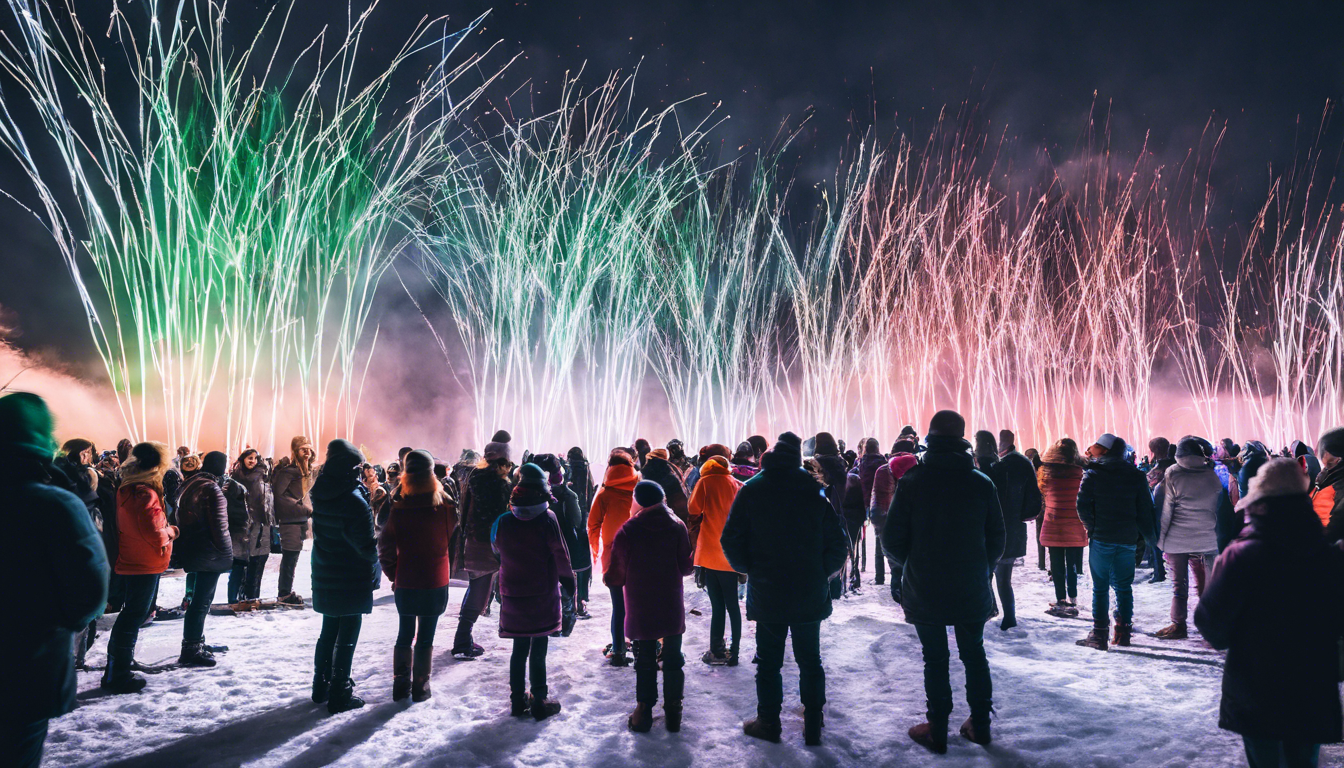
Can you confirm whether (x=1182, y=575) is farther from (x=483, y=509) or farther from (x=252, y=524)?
(x=252, y=524)

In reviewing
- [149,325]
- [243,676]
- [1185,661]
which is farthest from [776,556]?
[149,325]

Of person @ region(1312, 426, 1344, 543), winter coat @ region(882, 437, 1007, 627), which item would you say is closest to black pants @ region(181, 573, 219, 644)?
winter coat @ region(882, 437, 1007, 627)

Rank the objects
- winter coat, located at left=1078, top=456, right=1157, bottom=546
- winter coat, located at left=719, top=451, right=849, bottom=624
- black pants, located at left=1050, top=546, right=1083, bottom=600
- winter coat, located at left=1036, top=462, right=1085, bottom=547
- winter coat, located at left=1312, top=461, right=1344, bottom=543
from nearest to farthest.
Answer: winter coat, located at left=1312, top=461, right=1344, bottom=543 < winter coat, located at left=719, top=451, right=849, bottom=624 < winter coat, located at left=1078, top=456, right=1157, bottom=546 < winter coat, located at left=1036, top=462, right=1085, bottom=547 < black pants, located at left=1050, top=546, right=1083, bottom=600

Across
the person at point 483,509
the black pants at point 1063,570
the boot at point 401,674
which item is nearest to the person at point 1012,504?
the black pants at point 1063,570

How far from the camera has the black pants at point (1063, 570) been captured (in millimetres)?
7855

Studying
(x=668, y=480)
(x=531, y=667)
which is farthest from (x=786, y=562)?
(x=668, y=480)

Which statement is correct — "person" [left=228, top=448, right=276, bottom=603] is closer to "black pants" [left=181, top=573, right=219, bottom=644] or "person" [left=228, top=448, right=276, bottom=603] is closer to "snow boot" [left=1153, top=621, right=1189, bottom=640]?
"black pants" [left=181, top=573, right=219, bottom=644]

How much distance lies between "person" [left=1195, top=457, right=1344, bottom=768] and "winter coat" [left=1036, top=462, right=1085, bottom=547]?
496 cm

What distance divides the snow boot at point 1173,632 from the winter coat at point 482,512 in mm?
6403

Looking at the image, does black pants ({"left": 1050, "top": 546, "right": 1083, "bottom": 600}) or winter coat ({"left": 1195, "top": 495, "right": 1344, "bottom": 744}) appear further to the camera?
black pants ({"left": 1050, "top": 546, "right": 1083, "bottom": 600})

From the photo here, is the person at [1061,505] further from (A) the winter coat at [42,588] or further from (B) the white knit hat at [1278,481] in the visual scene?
(A) the winter coat at [42,588]

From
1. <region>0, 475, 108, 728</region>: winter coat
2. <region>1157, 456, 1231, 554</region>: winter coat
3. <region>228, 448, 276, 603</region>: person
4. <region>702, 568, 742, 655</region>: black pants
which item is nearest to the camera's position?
<region>0, 475, 108, 728</region>: winter coat

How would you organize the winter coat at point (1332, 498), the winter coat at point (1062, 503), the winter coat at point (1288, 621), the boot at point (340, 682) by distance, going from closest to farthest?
the winter coat at point (1288, 621), the winter coat at point (1332, 498), the boot at point (340, 682), the winter coat at point (1062, 503)

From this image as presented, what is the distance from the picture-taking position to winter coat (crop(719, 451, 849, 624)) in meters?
4.27
